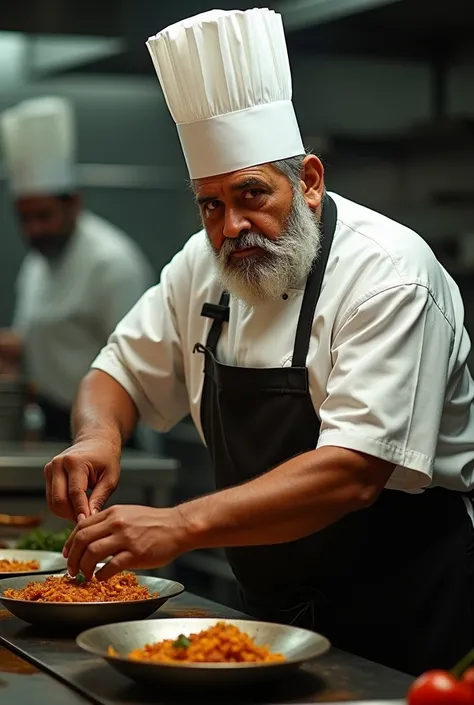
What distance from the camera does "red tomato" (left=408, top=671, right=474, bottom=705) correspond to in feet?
4.65

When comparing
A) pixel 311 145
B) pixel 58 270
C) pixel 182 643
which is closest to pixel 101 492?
pixel 182 643

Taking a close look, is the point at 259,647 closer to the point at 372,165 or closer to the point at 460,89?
the point at 460,89

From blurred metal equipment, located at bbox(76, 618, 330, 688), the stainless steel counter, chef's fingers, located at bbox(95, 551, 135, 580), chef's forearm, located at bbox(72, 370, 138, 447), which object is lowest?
the stainless steel counter

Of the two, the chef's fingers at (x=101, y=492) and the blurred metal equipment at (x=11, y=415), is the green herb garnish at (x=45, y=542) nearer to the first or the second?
the chef's fingers at (x=101, y=492)

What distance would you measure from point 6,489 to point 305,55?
7.99 ft

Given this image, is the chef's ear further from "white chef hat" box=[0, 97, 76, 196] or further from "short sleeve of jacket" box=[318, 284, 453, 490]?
"white chef hat" box=[0, 97, 76, 196]

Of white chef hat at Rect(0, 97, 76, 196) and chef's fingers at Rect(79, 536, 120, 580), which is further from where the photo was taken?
white chef hat at Rect(0, 97, 76, 196)

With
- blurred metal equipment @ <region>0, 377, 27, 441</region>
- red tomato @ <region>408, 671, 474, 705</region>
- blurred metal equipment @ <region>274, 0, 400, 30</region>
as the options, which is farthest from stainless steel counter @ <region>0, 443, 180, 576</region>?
red tomato @ <region>408, 671, 474, 705</region>

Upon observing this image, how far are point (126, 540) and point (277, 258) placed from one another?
0.64 m

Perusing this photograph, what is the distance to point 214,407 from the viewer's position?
2.58 metres

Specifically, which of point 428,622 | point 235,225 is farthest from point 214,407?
point 428,622

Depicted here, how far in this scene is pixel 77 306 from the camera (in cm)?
578

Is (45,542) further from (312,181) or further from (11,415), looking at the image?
(11,415)

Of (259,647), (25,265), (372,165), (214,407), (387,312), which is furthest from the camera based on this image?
(25,265)
